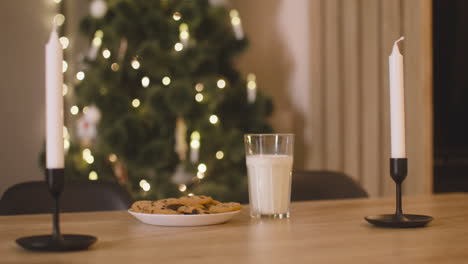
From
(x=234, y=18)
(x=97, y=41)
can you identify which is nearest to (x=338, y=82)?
(x=234, y=18)

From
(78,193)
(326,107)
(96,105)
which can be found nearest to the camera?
(78,193)

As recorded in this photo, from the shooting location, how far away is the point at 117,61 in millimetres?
2807

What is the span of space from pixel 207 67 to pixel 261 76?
69 centimetres

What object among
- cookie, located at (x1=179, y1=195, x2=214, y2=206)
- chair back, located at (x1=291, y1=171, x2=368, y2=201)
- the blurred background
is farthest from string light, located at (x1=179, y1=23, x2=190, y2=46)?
cookie, located at (x1=179, y1=195, x2=214, y2=206)

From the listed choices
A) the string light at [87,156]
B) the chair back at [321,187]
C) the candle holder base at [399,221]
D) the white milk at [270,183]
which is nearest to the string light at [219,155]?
the string light at [87,156]

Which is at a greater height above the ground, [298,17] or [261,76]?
[298,17]

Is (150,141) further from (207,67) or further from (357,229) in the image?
(357,229)

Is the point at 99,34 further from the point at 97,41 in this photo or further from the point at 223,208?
the point at 223,208

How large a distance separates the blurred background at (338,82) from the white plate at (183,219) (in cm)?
179

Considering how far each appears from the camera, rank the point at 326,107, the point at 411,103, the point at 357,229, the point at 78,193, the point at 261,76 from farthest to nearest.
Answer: the point at 261,76
the point at 326,107
the point at 411,103
the point at 78,193
the point at 357,229

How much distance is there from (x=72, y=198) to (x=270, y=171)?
2.14ft

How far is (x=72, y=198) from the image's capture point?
1.54 meters

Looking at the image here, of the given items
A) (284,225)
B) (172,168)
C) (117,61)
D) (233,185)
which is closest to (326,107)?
(233,185)

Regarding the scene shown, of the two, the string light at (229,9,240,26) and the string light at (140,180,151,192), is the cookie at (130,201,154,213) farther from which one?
the string light at (229,9,240,26)
